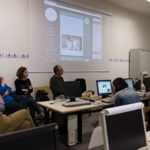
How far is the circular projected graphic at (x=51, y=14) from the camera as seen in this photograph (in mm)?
4129

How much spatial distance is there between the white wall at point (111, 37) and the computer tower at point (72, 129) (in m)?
1.73

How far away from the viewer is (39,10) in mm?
3990

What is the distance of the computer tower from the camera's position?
8.63ft

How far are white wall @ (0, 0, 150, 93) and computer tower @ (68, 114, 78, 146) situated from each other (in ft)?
5.68

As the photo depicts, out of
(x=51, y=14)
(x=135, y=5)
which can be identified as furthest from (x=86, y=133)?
(x=135, y=5)

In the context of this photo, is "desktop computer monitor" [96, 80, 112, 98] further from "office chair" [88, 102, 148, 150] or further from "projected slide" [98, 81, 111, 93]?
"office chair" [88, 102, 148, 150]

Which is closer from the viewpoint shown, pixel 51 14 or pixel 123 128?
pixel 123 128

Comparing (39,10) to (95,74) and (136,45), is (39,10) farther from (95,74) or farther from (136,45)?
(136,45)

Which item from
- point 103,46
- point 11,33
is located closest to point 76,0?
point 103,46

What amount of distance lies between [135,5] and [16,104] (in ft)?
16.7

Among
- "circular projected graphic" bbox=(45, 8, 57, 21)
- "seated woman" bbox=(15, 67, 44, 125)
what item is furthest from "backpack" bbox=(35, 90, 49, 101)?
"circular projected graphic" bbox=(45, 8, 57, 21)

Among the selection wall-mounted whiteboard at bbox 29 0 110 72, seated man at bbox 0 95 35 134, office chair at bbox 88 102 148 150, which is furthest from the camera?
wall-mounted whiteboard at bbox 29 0 110 72

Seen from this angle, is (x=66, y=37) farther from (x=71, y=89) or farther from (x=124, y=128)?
(x=124, y=128)

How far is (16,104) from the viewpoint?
3211mm
